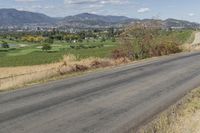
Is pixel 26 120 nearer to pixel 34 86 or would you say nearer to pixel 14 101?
pixel 14 101

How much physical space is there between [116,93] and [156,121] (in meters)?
5.00

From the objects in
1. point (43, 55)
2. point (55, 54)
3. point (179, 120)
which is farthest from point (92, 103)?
point (55, 54)

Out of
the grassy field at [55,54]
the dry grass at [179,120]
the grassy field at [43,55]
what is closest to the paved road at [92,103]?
the dry grass at [179,120]

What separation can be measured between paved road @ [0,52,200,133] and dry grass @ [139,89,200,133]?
431mm

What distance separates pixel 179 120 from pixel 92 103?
10.7ft

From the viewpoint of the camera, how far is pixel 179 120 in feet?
36.9

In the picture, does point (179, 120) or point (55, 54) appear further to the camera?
point (55, 54)

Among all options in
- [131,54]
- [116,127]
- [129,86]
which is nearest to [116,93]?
[129,86]

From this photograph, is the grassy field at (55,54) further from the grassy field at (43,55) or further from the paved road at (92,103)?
the paved road at (92,103)

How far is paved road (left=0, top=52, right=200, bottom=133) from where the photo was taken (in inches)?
399

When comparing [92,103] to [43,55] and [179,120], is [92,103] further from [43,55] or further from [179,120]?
[43,55]

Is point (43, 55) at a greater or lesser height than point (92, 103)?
lesser

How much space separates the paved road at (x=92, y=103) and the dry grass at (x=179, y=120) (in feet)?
1.41

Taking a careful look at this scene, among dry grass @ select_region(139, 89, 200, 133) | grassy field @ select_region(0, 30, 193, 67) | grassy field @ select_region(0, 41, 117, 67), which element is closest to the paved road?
dry grass @ select_region(139, 89, 200, 133)
